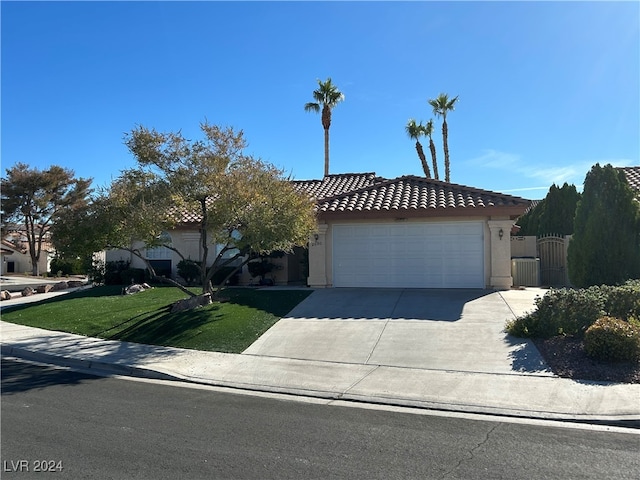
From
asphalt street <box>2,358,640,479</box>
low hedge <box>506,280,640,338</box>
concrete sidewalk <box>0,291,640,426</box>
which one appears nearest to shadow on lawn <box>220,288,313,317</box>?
concrete sidewalk <box>0,291,640,426</box>

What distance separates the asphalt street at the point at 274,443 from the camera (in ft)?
15.2

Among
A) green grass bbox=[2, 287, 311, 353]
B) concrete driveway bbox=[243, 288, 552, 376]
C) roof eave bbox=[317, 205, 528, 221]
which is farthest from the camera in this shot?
roof eave bbox=[317, 205, 528, 221]

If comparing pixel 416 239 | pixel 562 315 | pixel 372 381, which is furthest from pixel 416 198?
pixel 372 381

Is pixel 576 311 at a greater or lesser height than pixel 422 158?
lesser

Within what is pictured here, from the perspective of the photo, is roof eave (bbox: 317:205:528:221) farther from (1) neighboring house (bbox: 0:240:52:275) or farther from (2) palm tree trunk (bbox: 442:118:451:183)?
(1) neighboring house (bbox: 0:240:52:275)

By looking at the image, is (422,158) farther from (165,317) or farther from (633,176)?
(165,317)

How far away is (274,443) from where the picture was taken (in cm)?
536

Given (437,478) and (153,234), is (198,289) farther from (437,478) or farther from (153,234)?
(437,478)

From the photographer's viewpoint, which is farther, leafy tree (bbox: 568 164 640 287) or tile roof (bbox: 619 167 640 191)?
tile roof (bbox: 619 167 640 191)

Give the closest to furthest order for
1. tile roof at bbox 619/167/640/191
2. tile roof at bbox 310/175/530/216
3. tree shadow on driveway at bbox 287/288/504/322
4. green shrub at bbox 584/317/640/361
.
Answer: green shrub at bbox 584/317/640/361
tree shadow on driveway at bbox 287/288/504/322
tile roof at bbox 310/175/530/216
tile roof at bbox 619/167/640/191

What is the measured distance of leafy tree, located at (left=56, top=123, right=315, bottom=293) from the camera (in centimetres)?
1221

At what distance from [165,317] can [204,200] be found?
10.7ft

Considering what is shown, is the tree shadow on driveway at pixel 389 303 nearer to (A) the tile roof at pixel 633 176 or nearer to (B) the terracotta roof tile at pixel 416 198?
(B) the terracotta roof tile at pixel 416 198

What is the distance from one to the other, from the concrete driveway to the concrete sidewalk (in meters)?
0.45
